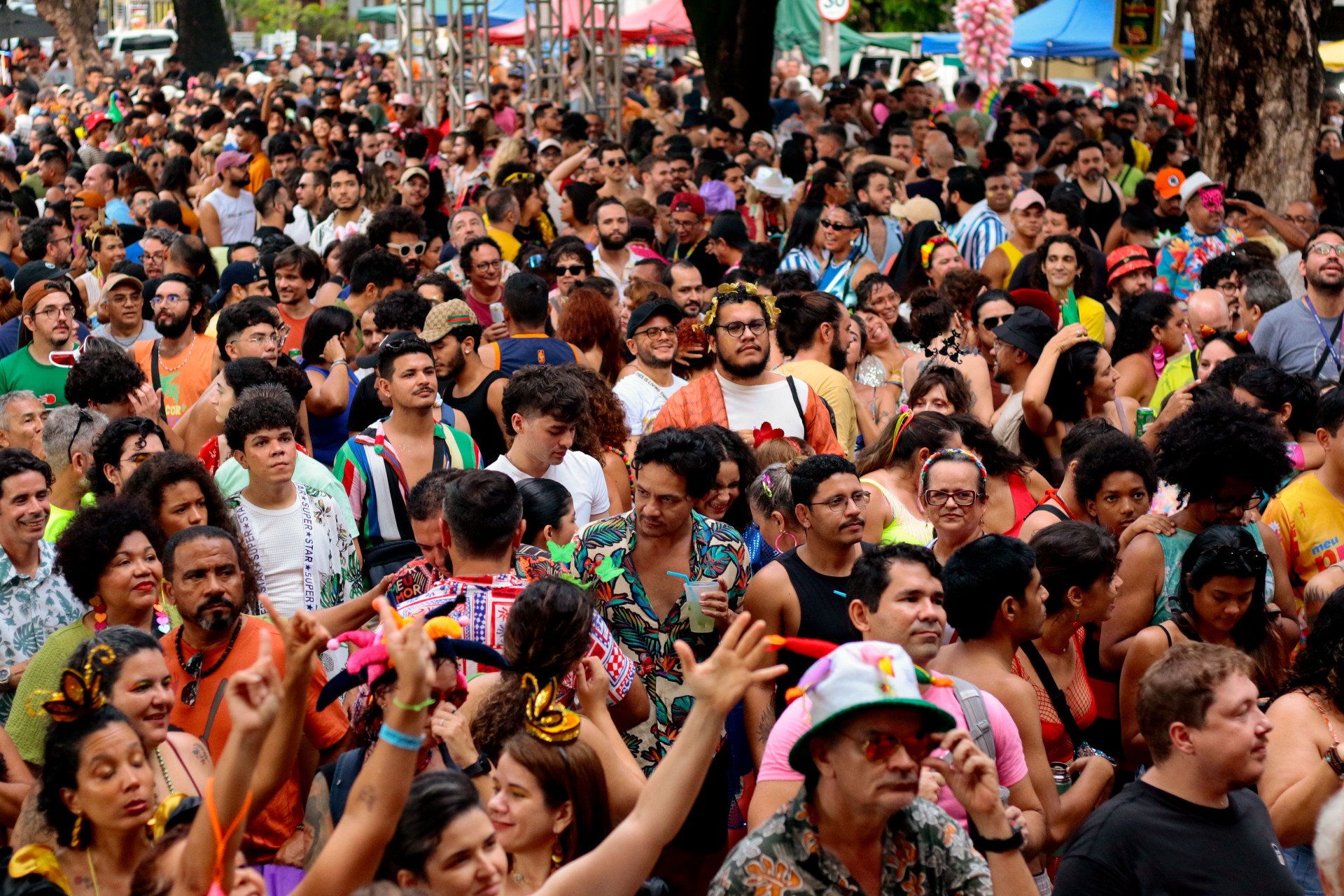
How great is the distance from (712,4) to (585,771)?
18500 millimetres

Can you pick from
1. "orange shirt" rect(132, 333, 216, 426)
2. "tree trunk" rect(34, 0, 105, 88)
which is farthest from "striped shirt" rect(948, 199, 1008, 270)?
"tree trunk" rect(34, 0, 105, 88)

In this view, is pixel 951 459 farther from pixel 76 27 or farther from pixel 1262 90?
pixel 76 27

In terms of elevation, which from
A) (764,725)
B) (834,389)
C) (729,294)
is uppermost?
(729,294)

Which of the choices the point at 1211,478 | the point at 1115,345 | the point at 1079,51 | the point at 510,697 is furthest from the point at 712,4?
the point at 510,697

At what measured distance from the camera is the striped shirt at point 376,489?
5.73 m

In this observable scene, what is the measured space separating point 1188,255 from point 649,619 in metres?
7.00

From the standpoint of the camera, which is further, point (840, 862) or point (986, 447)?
point (986, 447)

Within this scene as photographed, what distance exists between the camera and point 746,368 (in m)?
6.21

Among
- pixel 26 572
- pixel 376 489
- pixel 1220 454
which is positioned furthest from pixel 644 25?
pixel 26 572

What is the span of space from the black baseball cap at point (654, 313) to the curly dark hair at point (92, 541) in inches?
113

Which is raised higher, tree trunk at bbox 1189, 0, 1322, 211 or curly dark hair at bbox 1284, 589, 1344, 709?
tree trunk at bbox 1189, 0, 1322, 211

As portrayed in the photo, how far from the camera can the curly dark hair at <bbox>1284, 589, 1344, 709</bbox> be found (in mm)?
3863

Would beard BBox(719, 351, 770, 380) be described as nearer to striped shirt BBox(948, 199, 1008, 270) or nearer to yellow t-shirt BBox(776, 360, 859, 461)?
yellow t-shirt BBox(776, 360, 859, 461)

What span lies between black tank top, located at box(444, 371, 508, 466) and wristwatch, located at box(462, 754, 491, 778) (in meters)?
3.43
